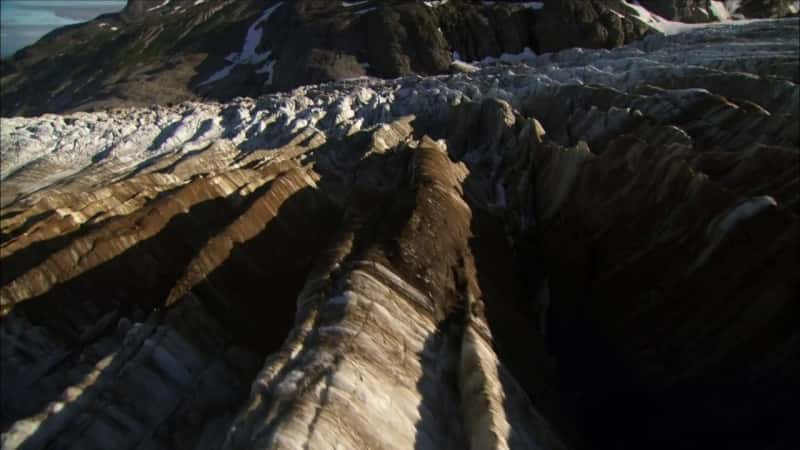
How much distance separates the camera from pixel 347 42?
8181cm

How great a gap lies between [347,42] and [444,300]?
3054 inches

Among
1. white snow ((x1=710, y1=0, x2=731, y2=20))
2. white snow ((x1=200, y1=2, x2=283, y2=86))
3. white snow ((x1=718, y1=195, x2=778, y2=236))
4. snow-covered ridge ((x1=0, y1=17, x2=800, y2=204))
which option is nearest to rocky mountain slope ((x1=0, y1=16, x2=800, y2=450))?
white snow ((x1=718, y1=195, x2=778, y2=236))

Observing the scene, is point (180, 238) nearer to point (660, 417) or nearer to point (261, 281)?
point (261, 281)

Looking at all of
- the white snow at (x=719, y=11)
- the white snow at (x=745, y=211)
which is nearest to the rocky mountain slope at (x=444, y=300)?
the white snow at (x=745, y=211)

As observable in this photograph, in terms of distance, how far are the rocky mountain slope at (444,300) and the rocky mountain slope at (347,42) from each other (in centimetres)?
6106

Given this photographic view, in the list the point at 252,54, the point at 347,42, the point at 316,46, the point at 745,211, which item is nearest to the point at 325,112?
the point at 745,211

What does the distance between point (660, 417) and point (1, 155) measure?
53877 millimetres

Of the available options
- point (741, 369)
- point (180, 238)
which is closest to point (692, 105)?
point (741, 369)

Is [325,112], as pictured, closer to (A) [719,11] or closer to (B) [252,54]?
(B) [252,54]

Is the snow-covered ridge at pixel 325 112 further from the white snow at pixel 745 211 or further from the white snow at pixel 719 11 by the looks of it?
the white snow at pixel 719 11

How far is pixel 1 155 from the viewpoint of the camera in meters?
46.8

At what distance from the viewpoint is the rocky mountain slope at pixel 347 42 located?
78.8 m

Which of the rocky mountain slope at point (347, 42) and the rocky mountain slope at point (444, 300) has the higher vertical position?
the rocky mountain slope at point (444, 300)

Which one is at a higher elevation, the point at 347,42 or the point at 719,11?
the point at 719,11
